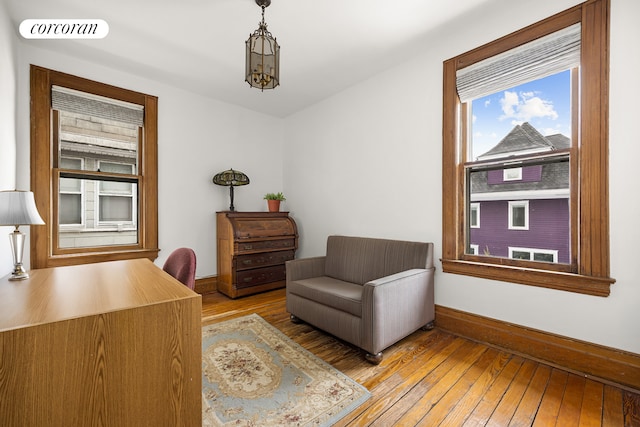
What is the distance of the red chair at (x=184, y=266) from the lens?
1803 mm

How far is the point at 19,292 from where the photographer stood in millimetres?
1252

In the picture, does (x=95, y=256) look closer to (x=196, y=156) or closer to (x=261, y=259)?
(x=196, y=156)

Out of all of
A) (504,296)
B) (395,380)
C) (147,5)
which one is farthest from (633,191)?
(147,5)

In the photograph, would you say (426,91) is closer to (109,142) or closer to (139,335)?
(139,335)

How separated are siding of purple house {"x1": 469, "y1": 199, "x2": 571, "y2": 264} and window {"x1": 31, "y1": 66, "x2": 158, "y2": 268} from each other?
3661 mm

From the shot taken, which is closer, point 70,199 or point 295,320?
point 295,320

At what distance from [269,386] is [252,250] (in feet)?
6.81

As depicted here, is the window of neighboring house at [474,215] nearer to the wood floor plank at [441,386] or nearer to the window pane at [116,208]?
the wood floor plank at [441,386]

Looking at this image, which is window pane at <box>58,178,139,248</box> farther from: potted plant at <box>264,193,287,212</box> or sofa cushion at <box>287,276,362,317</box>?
sofa cushion at <box>287,276,362,317</box>

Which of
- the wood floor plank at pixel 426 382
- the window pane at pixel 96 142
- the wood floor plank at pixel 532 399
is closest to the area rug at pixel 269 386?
the wood floor plank at pixel 426 382

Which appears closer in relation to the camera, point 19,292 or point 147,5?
point 19,292

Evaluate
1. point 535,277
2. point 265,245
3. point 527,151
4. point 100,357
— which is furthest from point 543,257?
point 265,245

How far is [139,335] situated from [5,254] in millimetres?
1850

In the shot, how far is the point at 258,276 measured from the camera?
3.71m
